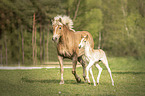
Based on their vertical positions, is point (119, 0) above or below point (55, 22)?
above

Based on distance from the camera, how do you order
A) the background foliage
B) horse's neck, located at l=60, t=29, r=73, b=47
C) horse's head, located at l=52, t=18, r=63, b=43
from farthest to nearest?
1. the background foliage
2. horse's neck, located at l=60, t=29, r=73, b=47
3. horse's head, located at l=52, t=18, r=63, b=43

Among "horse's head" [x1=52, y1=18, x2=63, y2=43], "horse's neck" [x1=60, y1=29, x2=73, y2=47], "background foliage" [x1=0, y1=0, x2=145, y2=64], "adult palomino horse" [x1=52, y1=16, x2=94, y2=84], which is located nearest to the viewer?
"horse's head" [x1=52, y1=18, x2=63, y2=43]

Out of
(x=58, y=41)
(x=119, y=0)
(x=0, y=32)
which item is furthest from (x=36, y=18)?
(x=119, y=0)

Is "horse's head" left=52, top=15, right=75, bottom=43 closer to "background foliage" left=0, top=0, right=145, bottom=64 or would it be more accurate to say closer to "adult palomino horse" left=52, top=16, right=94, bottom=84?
"adult palomino horse" left=52, top=16, right=94, bottom=84

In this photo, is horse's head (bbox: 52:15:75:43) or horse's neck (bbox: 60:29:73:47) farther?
horse's neck (bbox: 60:29:73:47)

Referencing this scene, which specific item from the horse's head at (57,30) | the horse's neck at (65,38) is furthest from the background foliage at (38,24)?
the horse's head at (57,30)

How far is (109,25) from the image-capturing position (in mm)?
60969

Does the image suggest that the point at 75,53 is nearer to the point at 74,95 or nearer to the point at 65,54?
the point at 65,54

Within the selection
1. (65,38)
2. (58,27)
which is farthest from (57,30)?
(65,38)

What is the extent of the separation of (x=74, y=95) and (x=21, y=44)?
962 inches

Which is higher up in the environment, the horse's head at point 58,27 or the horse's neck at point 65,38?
the horse's head at point 58,27

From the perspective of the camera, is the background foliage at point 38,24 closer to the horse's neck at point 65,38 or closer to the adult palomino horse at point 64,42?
the adult palomino horse at point 64,42

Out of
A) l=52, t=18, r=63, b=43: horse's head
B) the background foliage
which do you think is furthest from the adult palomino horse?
the background foliage

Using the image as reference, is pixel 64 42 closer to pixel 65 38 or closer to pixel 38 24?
pixel 65 38
